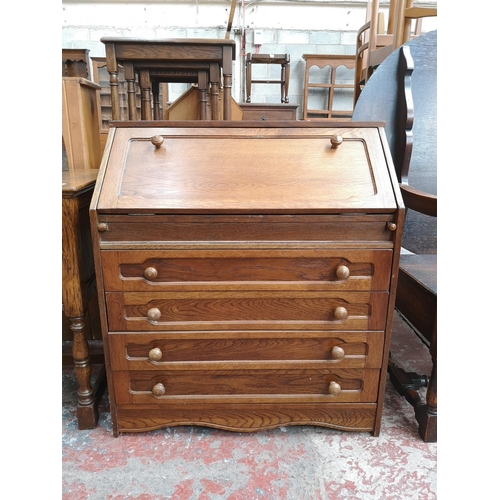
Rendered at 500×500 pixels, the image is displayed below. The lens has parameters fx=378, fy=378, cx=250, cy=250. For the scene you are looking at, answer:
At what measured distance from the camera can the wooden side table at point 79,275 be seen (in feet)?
4.28

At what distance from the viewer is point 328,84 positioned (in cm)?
566

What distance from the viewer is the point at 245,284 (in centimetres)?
129

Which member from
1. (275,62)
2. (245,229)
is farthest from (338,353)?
(275,62)

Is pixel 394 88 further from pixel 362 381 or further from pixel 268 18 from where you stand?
pixel 268 18

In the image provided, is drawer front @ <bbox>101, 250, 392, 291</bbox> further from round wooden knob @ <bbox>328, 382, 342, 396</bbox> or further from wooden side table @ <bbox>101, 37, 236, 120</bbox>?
wooden side table @ <bbox>101, 37, 236, 120</bbox>

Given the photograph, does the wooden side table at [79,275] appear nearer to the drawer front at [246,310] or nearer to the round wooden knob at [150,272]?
the drawer front at [246,310]

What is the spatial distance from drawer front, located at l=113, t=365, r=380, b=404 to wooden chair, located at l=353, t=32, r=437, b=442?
0.86 feet

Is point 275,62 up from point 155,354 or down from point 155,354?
up

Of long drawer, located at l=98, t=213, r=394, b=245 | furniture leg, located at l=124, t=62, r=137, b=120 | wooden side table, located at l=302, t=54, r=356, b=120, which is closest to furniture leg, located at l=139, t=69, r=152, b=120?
furniture leg, located at l=124, t=62, r=137, b=120

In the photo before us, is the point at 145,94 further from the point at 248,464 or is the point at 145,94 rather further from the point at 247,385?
the point at 248,464

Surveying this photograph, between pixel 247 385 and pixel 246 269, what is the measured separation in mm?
455

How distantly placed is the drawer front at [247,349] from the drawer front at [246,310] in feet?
0.11

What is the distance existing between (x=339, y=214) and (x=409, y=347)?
1.25 meters

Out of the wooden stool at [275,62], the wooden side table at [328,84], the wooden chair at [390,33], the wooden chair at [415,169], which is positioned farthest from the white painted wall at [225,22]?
the wooden chair at [415,169]
